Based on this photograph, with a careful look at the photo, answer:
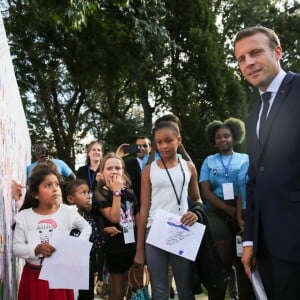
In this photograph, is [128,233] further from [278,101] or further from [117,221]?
[278,101]

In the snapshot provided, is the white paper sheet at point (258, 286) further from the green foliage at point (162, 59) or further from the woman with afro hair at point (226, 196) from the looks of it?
the green foliage at point (162, 59)

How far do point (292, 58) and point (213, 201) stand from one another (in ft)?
49.4

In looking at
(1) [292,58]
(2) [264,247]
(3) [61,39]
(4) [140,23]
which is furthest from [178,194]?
(1) [292,58]

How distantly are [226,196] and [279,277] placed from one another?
1948mm

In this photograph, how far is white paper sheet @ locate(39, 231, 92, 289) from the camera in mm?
2877

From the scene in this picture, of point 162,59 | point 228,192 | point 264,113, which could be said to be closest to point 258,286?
point 264,113

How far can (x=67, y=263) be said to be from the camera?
2906mm

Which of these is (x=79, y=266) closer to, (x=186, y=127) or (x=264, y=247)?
(x=264, y=247)

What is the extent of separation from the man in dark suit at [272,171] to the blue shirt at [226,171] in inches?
68.2

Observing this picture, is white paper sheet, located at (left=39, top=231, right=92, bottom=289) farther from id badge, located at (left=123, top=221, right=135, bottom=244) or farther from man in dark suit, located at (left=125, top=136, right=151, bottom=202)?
man in dark suit, located at (left=125, top=136, right=151, bottom=202)

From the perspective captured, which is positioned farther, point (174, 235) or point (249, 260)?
point (174, 235)

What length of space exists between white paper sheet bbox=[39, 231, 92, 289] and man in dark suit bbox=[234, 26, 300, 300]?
1.10m

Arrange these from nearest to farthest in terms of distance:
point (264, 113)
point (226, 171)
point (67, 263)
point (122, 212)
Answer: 1. point (264, 113)
2. point (67, 263)
3. point (122, 212)
4. point (226, 171)

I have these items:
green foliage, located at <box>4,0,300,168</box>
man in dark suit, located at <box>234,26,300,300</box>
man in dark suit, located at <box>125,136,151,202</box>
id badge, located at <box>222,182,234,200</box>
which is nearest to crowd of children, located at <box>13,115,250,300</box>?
id badge, located at <box>222,182,234,200</box>
